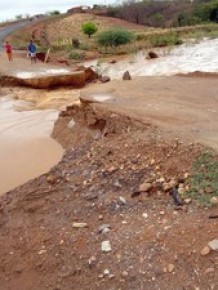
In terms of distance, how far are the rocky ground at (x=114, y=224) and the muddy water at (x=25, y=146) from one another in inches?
29.6

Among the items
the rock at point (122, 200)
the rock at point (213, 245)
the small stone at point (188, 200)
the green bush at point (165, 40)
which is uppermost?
the small stone at point (188, 200)

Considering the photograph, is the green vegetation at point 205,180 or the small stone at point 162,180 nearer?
the green vegetation at point 205,180

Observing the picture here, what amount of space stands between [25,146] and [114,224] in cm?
414

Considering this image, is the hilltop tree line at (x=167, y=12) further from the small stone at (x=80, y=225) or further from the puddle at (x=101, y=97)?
the small stone at (x=80, y=225)

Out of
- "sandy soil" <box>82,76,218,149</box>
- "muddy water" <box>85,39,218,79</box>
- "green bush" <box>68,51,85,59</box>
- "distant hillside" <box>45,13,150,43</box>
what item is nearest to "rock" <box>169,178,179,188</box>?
"sandy soil" <box>82,76,218,149</box>

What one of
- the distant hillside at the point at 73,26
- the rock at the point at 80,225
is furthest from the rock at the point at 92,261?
the distant hillside at the point at 73,26

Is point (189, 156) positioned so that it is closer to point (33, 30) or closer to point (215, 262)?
point (215, 262)

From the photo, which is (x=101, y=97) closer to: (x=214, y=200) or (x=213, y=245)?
(x=214, y=200)

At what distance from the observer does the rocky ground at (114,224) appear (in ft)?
13.8

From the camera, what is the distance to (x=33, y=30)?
130ft

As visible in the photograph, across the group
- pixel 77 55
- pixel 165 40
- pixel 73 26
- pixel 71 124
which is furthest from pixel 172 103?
pixel 73 26

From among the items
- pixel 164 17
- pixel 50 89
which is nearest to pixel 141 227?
pixel 50 89

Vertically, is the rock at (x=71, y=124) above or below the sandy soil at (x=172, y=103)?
below

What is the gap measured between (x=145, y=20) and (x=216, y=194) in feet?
147
